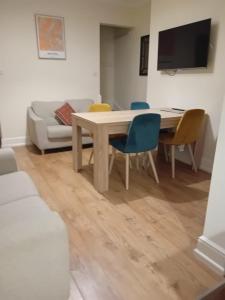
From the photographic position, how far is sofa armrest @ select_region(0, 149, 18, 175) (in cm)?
186

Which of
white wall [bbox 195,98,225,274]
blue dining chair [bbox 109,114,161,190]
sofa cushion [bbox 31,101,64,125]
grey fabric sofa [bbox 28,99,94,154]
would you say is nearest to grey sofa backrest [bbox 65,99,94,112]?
grey fabric sofa [bbox 28,99,94,154]

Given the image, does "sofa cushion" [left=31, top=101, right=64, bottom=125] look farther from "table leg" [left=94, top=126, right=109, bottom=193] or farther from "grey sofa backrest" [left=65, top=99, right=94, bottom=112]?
"table leg" [left=94, top=126, right=109, bottom=193]

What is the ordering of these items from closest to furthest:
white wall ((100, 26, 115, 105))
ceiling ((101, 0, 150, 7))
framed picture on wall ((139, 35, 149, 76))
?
ceiling ((101, 0, 150, 7)) → framed picture on wall ((139, 35, 149, 76)) → white wall ((100, 26, 115, 105))

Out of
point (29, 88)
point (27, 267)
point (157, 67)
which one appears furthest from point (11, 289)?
point (29, 88)

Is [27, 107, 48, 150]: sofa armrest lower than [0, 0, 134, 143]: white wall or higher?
lower

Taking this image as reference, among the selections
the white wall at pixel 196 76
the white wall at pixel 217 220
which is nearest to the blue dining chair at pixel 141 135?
the white wall at pixel 196 76

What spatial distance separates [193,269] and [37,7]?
4.36 m

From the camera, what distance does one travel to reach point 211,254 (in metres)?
1.52

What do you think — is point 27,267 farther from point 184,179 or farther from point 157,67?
point 157,67

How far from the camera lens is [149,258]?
5.26 ft

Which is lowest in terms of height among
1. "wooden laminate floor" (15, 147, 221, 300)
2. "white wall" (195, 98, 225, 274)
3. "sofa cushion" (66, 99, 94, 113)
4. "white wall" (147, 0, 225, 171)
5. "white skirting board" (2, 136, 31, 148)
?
"wooden laminate floor" (15, 147, 221, 300)

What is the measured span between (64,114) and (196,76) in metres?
2.20

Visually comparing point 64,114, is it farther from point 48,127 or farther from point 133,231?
point 133,231

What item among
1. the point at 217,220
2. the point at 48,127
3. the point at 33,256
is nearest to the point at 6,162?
the point at 33,256
